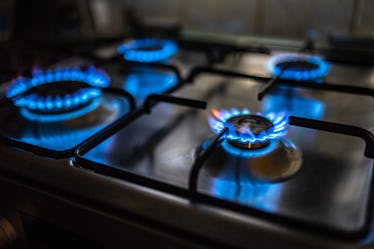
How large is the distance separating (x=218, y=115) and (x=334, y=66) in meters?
0.45

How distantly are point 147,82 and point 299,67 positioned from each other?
33 centimetres

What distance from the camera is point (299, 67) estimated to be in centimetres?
79

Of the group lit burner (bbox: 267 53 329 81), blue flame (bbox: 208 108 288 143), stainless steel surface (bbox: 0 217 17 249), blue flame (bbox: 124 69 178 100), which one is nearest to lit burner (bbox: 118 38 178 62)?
blue flame (bbox: 124 69 178 100)

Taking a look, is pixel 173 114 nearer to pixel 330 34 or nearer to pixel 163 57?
pixel 163 57

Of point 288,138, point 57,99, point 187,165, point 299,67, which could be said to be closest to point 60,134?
point 57,99

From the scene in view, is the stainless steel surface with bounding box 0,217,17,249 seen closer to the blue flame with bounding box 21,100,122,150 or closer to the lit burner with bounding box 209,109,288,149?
the blue flame with bounding box 21,100,122,150

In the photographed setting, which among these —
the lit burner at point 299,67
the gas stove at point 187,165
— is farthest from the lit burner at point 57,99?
the lit burner at point 299,67

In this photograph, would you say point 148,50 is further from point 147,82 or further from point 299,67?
point 299,67

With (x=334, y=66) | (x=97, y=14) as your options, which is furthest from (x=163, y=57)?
(x=334, y=66)

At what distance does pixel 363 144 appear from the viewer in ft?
1.81

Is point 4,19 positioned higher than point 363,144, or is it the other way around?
point 4,19

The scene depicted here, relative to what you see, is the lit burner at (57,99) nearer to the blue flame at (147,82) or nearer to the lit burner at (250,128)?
the blue flame at (147,82)

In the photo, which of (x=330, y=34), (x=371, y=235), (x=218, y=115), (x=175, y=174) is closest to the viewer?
(x=371, y=235)

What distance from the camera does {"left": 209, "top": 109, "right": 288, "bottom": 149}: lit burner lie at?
521mm
